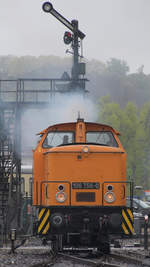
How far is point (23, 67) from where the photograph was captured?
575ft

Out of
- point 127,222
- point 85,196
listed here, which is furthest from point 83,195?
point 127,222

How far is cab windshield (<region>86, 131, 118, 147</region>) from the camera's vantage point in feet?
49.3

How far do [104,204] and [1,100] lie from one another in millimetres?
13813

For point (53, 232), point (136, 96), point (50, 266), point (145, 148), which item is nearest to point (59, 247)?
point (53, 232)

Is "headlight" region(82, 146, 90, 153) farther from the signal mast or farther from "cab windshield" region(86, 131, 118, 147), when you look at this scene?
the signal mast

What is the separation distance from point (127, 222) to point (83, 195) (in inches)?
49.3

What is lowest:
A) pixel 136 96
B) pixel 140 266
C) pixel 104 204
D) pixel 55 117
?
pixel 140 266

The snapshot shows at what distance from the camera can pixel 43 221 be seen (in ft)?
45.6

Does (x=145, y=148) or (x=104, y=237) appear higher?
(x=145, y=148)

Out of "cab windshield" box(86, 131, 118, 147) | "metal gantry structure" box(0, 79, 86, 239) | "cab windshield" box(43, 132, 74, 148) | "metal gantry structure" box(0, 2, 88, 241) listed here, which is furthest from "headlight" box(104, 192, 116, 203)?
"metal gantry structure" box(0, 2, 88, 241)

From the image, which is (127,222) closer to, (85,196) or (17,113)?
(85,196)

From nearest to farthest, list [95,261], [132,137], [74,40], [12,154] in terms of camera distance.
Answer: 1. [95,261]
2. [12,154]
3. [74,40]
4. [132,137]

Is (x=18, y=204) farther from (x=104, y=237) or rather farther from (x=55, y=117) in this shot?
(x=104, y=237)

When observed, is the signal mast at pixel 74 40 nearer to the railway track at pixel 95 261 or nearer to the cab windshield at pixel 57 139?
the cab windshield at pixel 57 139
